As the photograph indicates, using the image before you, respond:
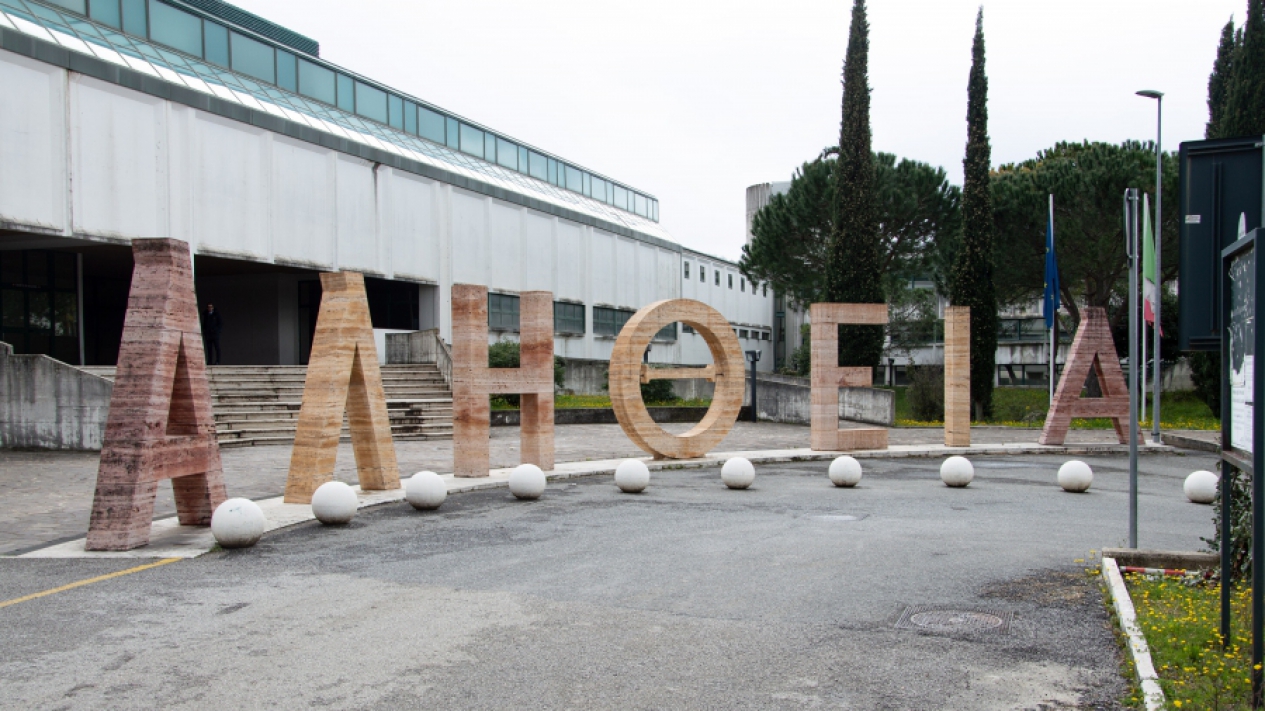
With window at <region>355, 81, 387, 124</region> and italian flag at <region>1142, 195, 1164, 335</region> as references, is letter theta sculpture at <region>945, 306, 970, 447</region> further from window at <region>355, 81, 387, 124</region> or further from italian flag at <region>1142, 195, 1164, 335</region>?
window at <region>355, 81, 387, 124</region>

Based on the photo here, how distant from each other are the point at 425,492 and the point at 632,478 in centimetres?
289

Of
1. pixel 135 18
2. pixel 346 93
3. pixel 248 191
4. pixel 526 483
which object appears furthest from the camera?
→ pixel 346 93

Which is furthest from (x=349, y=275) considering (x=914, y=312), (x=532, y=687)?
(x=914, y=312)

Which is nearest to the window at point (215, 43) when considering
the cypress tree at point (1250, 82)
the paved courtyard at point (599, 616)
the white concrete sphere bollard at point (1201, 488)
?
the paved courtyard at point (599, 616)

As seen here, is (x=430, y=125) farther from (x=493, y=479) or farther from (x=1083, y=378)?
(x=1083, y=378)

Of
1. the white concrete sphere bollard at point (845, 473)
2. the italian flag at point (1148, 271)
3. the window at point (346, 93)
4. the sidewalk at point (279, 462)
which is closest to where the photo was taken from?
the sidewalk at point (279, 462)

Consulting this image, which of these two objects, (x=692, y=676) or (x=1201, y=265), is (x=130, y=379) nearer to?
(x=692, y=676)

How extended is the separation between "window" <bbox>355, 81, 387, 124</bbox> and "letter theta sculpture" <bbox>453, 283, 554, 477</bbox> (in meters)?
21.2

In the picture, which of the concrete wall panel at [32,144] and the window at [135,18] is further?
the window at [135,18]

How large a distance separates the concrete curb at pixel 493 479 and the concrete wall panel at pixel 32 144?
41.6 feet

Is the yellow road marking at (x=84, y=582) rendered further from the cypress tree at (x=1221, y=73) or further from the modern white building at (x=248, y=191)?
the cypress tree at (x=1221, y=73)

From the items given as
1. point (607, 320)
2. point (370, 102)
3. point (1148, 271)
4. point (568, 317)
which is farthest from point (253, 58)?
point (1148, 271)

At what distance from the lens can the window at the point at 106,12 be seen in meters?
24.1

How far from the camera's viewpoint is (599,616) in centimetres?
618
